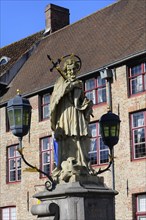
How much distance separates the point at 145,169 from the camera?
75.0ft

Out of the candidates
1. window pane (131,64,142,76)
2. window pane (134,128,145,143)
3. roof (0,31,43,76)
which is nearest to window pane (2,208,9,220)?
roof (0,31,43,76)

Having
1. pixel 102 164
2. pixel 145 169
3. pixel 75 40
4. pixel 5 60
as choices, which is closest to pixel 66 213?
pixel 145 169

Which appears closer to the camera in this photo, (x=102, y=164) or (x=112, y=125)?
(x=112, y=125)

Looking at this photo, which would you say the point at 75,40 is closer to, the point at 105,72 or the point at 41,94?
the point at 41,94

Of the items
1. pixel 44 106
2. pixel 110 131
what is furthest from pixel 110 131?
pixel 44 106

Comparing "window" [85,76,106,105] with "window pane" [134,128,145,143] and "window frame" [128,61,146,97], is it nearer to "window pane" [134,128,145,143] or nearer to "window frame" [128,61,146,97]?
"window frame" [128,61,146,97]

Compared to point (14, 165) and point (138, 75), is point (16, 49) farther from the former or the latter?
point (138, 75)

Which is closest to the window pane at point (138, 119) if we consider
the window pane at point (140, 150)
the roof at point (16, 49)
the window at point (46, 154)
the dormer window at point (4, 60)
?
the window pane at point (140, 150)

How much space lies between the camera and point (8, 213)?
1185 inches

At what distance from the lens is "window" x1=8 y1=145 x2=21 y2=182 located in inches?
1187

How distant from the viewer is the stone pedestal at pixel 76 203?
8672 millimetres

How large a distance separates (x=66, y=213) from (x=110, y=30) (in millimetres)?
20806

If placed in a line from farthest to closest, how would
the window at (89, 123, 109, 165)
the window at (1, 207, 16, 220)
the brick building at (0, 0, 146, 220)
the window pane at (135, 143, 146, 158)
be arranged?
1. the window at (1, 207, 16, 220)
2. the window at (89, 123, 109, 165)
3. the brick building at (0, 0, 146, 220)
4. the window pane at (135, 143, 146, 158)

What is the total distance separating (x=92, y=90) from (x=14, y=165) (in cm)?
707
